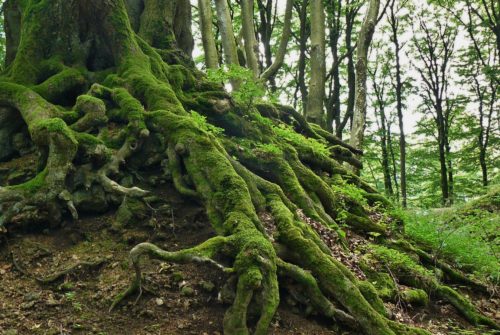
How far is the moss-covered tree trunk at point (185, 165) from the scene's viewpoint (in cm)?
434

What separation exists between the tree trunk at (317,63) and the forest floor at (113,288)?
317 inches

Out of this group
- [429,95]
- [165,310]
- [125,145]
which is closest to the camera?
[165,310]

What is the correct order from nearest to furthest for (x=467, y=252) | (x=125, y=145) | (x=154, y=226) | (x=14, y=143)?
(x=154, y=226), (x=125, y=145), (x=14, y=143), (x=467, y=252)

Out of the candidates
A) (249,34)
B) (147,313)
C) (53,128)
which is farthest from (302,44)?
(147,313)

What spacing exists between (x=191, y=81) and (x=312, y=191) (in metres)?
3.20

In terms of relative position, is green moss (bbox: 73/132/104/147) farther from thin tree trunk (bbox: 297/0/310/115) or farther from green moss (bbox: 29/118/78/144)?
thin tree trunk (bbox: 297/0/310/115)

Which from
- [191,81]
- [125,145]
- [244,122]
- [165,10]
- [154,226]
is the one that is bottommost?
[154,226]

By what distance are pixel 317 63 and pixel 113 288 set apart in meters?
9.99

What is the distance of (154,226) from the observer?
524 cm

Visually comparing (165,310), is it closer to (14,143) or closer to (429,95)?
(14,143)

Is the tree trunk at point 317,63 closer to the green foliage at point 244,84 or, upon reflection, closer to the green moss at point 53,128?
the green foliage at point 244,84

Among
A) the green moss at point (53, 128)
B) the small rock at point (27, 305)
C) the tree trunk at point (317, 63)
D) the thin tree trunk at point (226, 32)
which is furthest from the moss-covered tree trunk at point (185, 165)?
the tree trunk at point (317, 63)

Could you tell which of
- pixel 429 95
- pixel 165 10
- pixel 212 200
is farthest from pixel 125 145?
pixel 429 95

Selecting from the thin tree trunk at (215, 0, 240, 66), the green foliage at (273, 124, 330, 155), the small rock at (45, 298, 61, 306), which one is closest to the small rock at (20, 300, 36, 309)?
the small rock at (45, 298, 61, 306)
